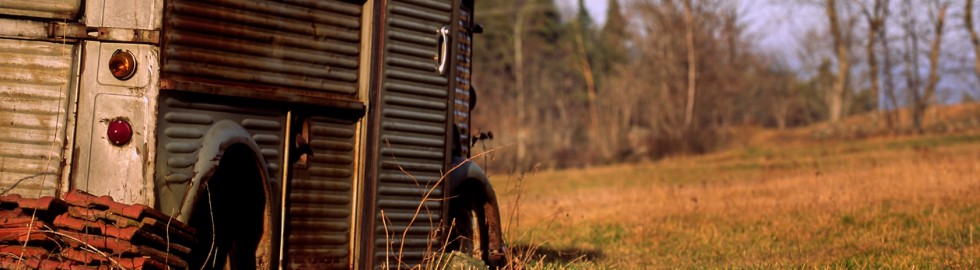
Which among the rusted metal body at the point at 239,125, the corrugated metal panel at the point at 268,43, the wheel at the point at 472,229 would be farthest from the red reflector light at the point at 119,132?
the wheel at the point at 472,229

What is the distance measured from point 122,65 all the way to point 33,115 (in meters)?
0.45

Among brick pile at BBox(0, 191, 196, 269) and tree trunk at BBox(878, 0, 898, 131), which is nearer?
brick pile at BBox(0, 191, 196, 269)

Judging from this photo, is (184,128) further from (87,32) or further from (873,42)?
(873,42)

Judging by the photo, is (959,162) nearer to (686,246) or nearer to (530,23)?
(686,246)

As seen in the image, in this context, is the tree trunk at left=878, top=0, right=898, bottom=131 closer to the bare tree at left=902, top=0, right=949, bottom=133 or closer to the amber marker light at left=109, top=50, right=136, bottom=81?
the bare tree at left=902, top=0, right=949, bottom=133

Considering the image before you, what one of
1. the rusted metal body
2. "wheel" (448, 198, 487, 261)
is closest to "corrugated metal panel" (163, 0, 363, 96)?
Result: the rusted metal body

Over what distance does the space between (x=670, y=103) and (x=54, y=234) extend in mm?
38977

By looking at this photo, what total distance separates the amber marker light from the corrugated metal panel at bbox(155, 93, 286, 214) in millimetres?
181

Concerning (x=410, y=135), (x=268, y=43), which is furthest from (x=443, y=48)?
(x=268, y=43)

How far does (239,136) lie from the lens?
5.66 metres

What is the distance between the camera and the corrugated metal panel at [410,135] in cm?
665

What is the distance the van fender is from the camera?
5.37m

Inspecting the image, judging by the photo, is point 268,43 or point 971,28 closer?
point 268,43

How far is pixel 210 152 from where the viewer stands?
5.49 metres
